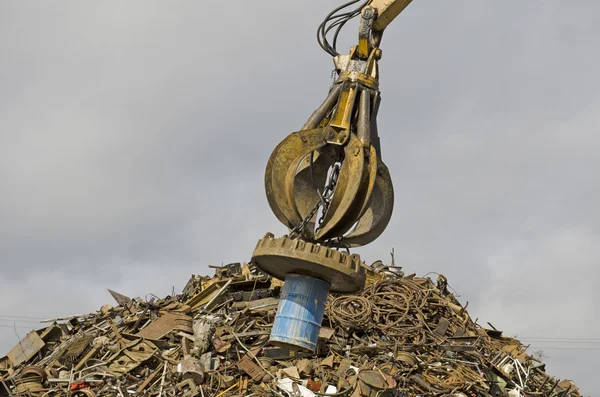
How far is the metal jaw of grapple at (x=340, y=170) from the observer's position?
872cm

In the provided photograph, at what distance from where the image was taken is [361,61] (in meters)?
9.48

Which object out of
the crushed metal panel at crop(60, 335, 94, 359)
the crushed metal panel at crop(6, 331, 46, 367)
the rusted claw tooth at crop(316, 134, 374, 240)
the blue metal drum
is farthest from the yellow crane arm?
the crushed metal panel at crop(6, 331, 46, 367)

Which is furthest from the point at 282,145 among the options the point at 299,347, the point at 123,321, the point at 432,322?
the point at 123,321

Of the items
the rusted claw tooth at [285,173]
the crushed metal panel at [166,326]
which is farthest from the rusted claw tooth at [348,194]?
the crushed metal panel at [166,326]

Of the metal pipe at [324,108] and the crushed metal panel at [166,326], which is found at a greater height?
the metal pipe at [324,108]

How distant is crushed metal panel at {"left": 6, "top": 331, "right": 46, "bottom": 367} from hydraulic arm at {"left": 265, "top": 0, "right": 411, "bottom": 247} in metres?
8.63

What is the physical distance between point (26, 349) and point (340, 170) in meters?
9.42

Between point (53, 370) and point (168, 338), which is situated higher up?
point (168, 338)

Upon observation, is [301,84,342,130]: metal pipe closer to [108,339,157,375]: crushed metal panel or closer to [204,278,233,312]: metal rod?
[108,339,157,375]: crushed metal panel

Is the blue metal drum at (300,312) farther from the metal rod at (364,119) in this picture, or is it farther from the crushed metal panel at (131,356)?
the crushed metal panel at (131,356)

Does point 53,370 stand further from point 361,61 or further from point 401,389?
point 361,61

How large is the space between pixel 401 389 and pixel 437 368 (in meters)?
1.16

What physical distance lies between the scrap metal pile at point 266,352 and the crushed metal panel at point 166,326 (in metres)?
0.02

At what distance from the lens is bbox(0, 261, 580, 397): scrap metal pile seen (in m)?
12.4
